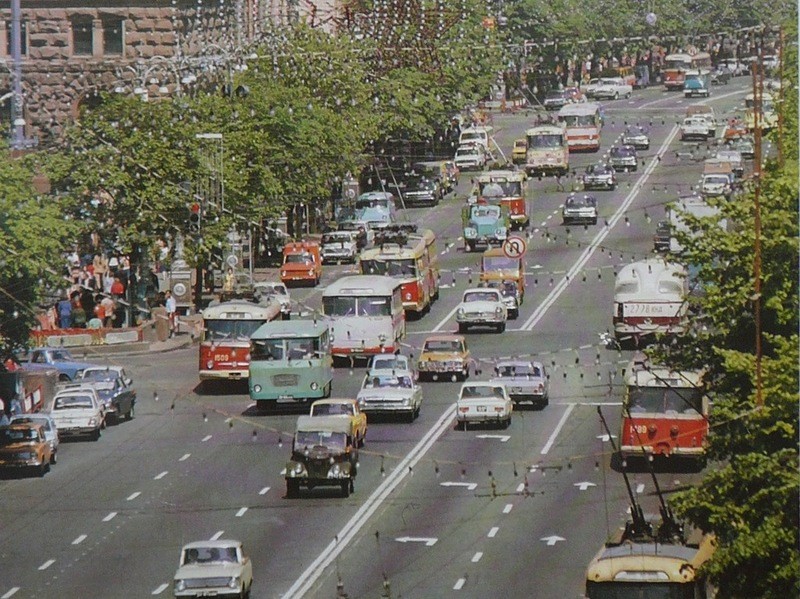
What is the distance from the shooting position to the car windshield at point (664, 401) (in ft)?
232

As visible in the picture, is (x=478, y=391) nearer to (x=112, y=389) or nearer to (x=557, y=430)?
(x=557, y=430)

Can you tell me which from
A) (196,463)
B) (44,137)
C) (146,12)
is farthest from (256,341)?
→ (146,12)

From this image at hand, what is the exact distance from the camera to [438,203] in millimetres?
131375

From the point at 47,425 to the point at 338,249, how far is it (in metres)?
40.9

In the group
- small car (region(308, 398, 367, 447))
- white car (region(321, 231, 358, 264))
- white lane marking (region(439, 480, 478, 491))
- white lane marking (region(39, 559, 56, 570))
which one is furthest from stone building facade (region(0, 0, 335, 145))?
white lane marking (region(39, 559, 56, 570))

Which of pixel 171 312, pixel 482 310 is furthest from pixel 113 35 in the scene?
pixel 482 310

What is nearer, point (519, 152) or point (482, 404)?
point (482, 404)

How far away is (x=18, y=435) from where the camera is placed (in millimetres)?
71750

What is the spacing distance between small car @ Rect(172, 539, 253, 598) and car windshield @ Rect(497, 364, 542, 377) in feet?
78.4

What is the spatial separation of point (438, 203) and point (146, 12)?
21.7 m

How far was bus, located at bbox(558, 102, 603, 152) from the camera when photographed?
480 feet

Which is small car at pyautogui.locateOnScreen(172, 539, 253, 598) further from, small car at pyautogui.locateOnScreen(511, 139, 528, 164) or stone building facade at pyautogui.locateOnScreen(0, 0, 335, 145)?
small car at pyautogui.locateOnScreen(511, 139, 528, 164)

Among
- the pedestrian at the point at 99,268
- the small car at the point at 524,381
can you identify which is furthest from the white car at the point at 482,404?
the pedestrian at the point at 99,268

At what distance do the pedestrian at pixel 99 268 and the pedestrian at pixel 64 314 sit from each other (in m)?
5.49
